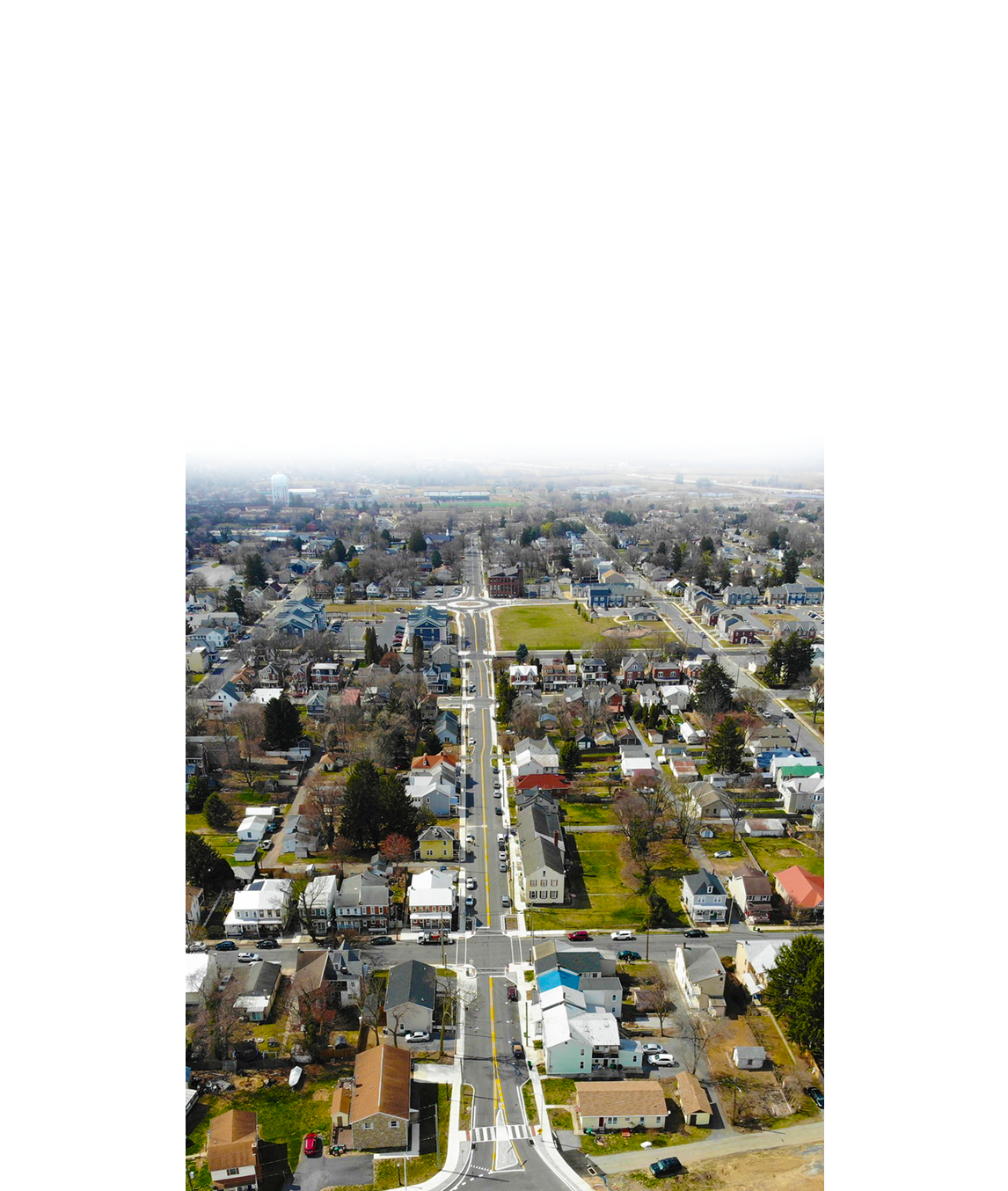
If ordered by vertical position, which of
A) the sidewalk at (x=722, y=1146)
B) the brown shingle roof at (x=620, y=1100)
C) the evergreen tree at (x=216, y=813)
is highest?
the evergreen tree at (x=216, y=813)

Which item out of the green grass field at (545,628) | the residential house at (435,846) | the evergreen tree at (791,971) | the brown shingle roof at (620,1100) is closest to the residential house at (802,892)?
the evergreen tree at (791,971)

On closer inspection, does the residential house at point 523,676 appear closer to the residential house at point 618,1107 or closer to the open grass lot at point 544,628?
the open grass lot at point 544,628

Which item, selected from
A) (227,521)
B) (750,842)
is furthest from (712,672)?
(227,521)

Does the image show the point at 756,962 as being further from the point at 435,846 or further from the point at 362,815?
the point at 362,815

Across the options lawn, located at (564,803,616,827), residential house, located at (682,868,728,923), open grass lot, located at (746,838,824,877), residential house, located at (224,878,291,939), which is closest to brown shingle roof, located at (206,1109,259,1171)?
residential house, located at (224,878,291,939)

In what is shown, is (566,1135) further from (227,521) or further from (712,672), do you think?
(227,521)
